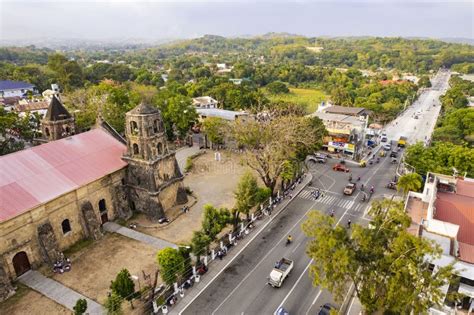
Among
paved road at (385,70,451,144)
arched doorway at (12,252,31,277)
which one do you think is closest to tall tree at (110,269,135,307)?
arched doorway at (12,252,31,277)

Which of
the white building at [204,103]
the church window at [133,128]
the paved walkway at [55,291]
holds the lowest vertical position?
the paved walkway at [55,291]

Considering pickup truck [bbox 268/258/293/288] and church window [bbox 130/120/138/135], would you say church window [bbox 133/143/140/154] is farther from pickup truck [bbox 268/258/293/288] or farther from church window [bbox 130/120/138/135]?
pickup truck [bbox 268/258/293/288]

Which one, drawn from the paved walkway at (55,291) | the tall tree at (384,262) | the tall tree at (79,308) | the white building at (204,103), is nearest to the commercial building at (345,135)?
the white building at (204,103)

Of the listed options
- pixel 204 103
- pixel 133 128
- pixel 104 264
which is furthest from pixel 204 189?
pixel 204 103

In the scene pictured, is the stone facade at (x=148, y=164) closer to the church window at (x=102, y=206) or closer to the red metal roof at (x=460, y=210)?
the church window at (x=102, y=206)

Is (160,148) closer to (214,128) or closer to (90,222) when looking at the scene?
(90,222)

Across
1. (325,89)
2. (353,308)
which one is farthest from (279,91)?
(353,308)
